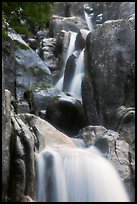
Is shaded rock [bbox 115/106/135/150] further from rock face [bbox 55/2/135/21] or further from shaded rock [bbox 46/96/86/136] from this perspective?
rock face [bbox 55/2/135/21]

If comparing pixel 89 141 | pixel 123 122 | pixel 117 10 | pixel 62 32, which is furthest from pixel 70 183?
pixel 117 10

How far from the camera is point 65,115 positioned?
16.9 meters

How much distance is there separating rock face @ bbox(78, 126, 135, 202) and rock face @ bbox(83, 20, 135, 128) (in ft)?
11.0

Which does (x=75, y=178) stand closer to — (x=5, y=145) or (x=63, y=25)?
(x=5, y=145)

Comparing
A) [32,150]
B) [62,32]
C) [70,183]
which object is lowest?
[70,183]

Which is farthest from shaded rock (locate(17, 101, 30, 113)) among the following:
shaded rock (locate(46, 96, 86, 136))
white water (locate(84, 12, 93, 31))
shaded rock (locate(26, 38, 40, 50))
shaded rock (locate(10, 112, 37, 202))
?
white water (locate(84, 12, 93, 31))

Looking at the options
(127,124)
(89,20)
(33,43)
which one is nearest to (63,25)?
(33,43)

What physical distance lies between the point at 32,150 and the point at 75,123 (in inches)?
283

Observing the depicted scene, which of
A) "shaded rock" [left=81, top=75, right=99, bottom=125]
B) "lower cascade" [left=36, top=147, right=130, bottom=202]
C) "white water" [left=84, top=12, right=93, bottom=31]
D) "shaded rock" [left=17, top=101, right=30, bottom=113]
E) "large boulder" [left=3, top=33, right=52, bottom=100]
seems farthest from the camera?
"white water" [left=84, top=12, right=93, bottom=31]

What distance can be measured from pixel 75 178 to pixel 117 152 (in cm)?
186

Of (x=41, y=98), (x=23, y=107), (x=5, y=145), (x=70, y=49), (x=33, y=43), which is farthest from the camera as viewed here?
(x=33, y=43)

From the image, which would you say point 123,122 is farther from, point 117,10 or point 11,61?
point 117,10

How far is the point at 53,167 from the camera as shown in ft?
35.3

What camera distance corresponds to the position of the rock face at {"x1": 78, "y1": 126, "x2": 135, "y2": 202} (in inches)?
462
